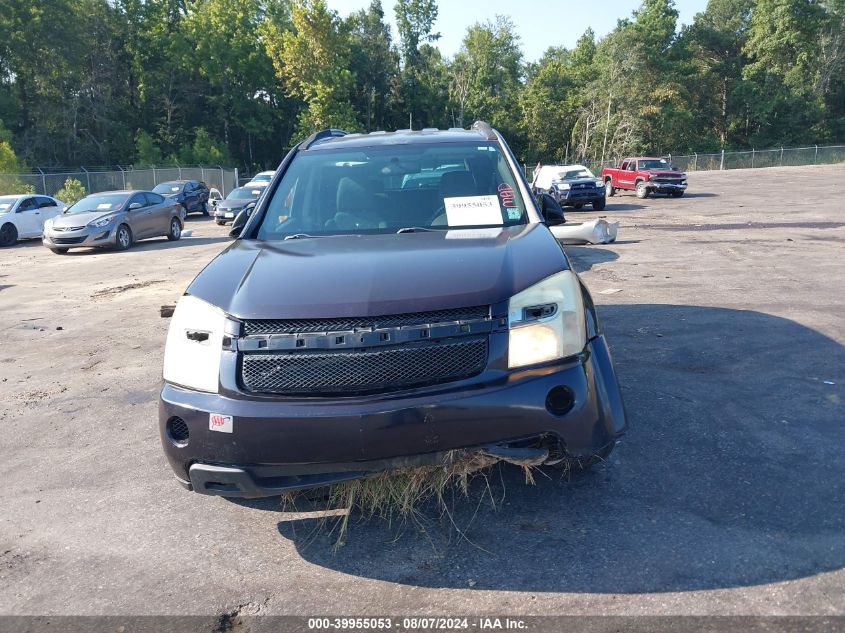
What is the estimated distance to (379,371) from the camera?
3029 millimetres

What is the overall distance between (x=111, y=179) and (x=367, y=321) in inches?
1690

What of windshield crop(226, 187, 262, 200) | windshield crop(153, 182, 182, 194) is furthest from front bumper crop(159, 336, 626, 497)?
windshield crop(153, 182, 182, 194)

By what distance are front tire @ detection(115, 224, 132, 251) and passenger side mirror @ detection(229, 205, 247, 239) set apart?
15.6 meters

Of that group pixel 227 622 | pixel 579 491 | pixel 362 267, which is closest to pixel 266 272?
pixel 362 267

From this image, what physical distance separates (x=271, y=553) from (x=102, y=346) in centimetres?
554

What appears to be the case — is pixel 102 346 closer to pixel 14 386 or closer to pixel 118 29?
pixel 14 386

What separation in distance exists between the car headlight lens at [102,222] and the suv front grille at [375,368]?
17612 mm

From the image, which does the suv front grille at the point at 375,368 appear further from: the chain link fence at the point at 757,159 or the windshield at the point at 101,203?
the chain link fence at the point at 757,159

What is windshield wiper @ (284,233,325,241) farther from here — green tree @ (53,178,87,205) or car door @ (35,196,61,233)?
green tree @ (53,178,87,205)

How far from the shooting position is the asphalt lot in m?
2.96

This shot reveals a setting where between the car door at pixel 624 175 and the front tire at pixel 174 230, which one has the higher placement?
the car door at pixel 624 175

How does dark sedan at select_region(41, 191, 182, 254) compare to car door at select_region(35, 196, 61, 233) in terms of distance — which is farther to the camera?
car door at select_region(35, 196, 61, 233)

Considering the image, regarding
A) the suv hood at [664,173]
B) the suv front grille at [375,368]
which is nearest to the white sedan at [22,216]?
the suv front grille at [375,368]

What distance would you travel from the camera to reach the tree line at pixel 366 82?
55250 mm
